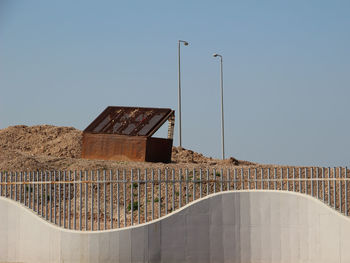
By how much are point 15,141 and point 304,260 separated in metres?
35.7

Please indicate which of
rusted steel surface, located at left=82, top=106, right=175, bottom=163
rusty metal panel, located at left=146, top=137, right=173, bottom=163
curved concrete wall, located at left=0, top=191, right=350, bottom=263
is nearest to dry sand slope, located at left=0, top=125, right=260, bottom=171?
rusty metal panel, located at left=146, top=137, right=173, bottom=163

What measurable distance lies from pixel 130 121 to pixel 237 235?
1622cm

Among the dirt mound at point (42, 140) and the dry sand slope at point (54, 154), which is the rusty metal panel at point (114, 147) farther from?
the dirt mound at point (42, 140)

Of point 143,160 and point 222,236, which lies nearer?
point 222,236

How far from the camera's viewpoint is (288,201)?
13891mm

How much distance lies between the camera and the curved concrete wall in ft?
44.7

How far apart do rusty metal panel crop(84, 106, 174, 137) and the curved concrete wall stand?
1402 centimetres

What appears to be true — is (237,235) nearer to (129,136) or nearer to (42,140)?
(129,136)

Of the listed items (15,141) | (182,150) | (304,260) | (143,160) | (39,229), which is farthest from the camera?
(15,141)

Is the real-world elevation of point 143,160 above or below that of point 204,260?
above

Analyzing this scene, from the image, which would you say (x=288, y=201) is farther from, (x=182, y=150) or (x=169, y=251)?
(x=182, y=150)

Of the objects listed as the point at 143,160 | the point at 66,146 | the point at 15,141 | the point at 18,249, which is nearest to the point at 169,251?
the point at 18,249

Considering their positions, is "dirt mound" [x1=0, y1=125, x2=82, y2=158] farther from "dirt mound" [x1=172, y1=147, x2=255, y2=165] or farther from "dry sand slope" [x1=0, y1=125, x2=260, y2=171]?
"dirt mound" [x1=172, y1=147, x2=255, y2=165]

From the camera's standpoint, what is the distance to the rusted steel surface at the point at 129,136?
2858 centimetres
